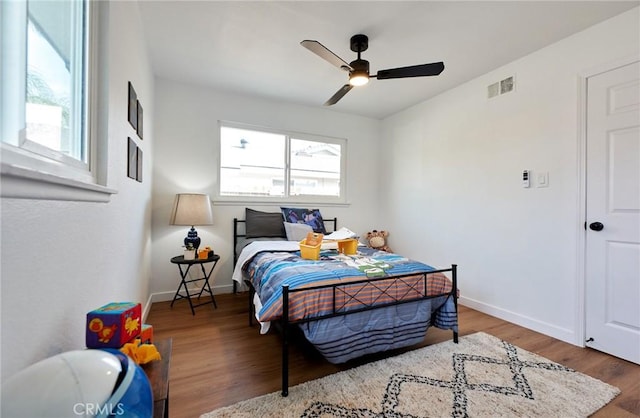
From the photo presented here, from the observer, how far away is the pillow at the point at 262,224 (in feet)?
11.4

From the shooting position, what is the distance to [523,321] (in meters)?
2.61

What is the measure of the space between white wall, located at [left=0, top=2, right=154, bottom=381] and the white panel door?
3306 mm

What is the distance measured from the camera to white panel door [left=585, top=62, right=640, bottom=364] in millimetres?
2002

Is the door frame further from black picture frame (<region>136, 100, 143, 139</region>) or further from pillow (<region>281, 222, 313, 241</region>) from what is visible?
black picture frame (<region>136, 100, 143, 139</region>)

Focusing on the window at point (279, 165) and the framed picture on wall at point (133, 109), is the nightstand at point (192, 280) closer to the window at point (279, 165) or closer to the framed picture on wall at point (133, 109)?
the window at point (279, 165)

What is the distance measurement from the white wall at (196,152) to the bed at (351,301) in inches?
54.2

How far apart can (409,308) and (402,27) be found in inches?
89.7

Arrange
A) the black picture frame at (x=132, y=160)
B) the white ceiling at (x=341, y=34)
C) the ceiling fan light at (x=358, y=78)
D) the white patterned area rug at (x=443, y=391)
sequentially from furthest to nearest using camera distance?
1. the ceiling fan light at (x=358, y=78)
2. the white ceiling at (x=341, y=34)
3. the black picture frame at (x=132, y=160)
4. the white patterned area rug at (x=443, y=391)

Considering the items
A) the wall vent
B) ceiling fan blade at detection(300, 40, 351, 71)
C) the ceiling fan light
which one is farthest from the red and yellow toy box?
the wall vent

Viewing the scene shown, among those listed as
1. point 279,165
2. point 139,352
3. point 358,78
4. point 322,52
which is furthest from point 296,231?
point 139,352

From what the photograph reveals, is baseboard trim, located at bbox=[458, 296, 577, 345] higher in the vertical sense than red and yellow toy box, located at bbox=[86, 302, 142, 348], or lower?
lower

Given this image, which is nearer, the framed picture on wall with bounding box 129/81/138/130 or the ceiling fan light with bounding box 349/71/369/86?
the framed picture on wall with bounding box 129/81/138/130

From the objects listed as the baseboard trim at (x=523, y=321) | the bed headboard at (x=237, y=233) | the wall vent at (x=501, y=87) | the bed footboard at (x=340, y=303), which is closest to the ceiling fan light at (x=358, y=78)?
the wall vent at (x=501, y=87)

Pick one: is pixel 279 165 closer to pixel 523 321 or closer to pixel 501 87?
pixel 501 87
